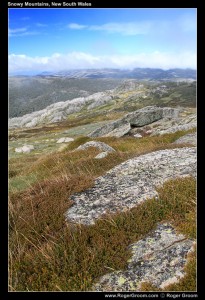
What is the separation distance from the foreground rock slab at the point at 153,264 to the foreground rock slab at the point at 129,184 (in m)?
1.61

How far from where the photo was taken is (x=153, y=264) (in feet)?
23.9

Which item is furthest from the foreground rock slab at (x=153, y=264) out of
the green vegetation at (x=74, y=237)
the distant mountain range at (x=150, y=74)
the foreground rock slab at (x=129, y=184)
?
the distant mountain range at (x=150, y=74)

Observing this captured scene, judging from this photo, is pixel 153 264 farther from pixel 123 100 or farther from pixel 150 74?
pixel 150 74

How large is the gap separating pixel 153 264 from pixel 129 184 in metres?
3.66

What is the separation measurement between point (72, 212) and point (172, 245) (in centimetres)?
309

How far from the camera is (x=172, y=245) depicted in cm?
764

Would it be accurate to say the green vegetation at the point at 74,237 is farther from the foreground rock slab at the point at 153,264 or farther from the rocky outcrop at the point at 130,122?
the rocky outcrop at the point at 130,122

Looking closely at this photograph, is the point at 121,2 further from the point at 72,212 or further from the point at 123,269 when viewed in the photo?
the point at 123,269

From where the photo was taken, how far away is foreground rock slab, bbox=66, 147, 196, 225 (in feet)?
30.3

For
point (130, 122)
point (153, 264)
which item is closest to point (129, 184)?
point (153, 264)

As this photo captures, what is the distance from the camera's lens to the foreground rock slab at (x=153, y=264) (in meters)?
7.02

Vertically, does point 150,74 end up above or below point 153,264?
above

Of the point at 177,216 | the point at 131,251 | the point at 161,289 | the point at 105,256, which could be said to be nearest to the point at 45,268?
the point at 105,256
